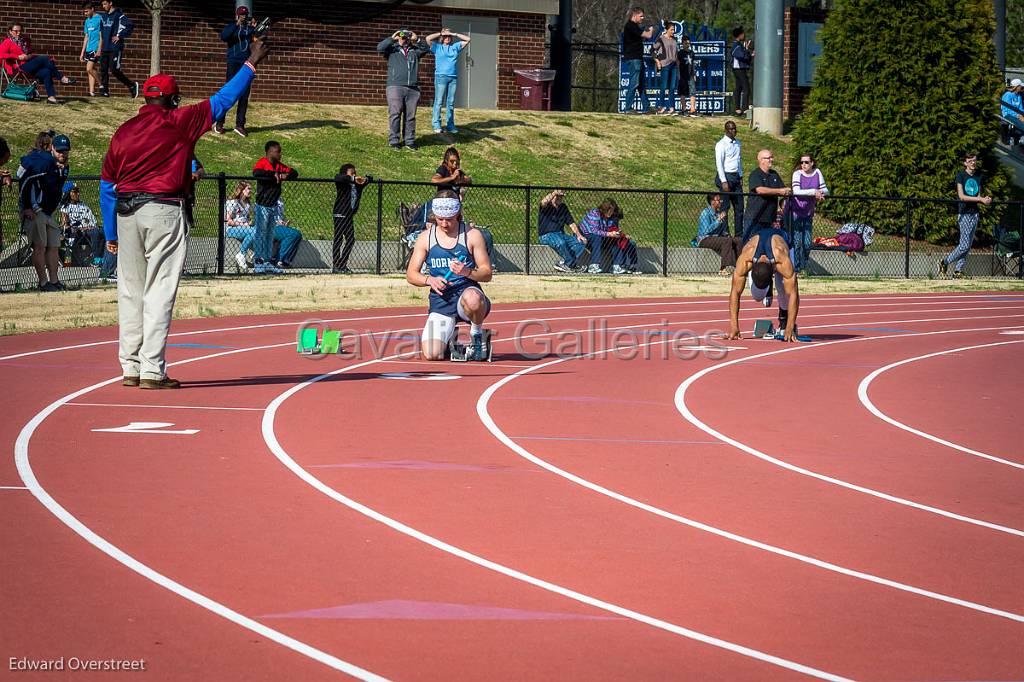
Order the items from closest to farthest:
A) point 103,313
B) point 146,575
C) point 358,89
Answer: point 146,575
point 103,313
point 358,89

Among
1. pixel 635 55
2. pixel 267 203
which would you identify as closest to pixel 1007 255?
pixel 635 55

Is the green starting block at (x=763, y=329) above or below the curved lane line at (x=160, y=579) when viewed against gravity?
above

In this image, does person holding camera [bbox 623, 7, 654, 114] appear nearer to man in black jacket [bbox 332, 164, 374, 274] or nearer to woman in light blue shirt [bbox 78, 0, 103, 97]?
woman in light blue shirt [bbox 78, 0, 103, 97]

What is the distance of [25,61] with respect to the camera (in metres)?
29.2

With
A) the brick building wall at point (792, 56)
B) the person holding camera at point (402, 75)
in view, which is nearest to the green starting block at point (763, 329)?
the person holding camera at point (402, 75)

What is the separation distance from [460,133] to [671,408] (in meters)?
21.7

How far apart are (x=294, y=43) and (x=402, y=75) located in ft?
22.4

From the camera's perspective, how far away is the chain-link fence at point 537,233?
21.9m

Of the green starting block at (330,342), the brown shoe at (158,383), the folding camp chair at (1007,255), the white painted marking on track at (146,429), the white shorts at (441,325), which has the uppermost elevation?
the folding camp chair at (1007,255)

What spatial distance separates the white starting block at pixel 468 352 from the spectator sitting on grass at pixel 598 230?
981 centimetres

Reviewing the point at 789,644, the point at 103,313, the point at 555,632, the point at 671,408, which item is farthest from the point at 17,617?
the point at 103,313

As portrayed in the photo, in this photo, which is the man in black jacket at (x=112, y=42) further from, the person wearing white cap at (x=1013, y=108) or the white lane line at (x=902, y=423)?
the person wearing white cap at (x=1013, y=108)

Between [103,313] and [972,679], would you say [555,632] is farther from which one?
[103,313]

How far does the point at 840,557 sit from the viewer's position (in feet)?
22.0
